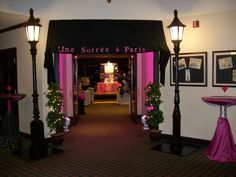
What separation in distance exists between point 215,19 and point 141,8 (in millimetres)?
1448

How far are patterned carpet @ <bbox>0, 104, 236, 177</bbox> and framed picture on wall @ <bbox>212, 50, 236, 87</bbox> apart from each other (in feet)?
4.36

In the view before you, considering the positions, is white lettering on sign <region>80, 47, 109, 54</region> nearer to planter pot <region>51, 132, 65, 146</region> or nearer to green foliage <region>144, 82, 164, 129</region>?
green foliage <region>144, 82, 164, 129</region>

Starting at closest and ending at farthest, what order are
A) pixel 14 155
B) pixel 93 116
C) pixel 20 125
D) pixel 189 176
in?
pixel 189 176, pixel 14 155, pixel 20 125, pixel 93 116

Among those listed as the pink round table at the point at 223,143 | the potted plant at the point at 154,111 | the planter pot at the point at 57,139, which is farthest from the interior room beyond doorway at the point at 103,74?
the pink round table at the point at 223,143

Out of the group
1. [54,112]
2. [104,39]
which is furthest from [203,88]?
[54,112]

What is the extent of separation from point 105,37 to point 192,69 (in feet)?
6.12

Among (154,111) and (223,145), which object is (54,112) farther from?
(223,145)

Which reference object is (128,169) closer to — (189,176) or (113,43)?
(189,176)

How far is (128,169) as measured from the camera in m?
4.15

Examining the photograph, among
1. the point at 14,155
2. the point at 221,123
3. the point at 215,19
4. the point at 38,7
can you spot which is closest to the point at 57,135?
the point at 14,155

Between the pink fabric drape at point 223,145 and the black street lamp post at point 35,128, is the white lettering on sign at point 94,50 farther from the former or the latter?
the pink fabric drape at point 223,145

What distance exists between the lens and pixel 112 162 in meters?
4.46

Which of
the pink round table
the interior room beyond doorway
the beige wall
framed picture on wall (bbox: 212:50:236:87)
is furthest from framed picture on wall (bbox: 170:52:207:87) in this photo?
the interior room beyond doorway

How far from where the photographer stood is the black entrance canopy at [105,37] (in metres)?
5.54
